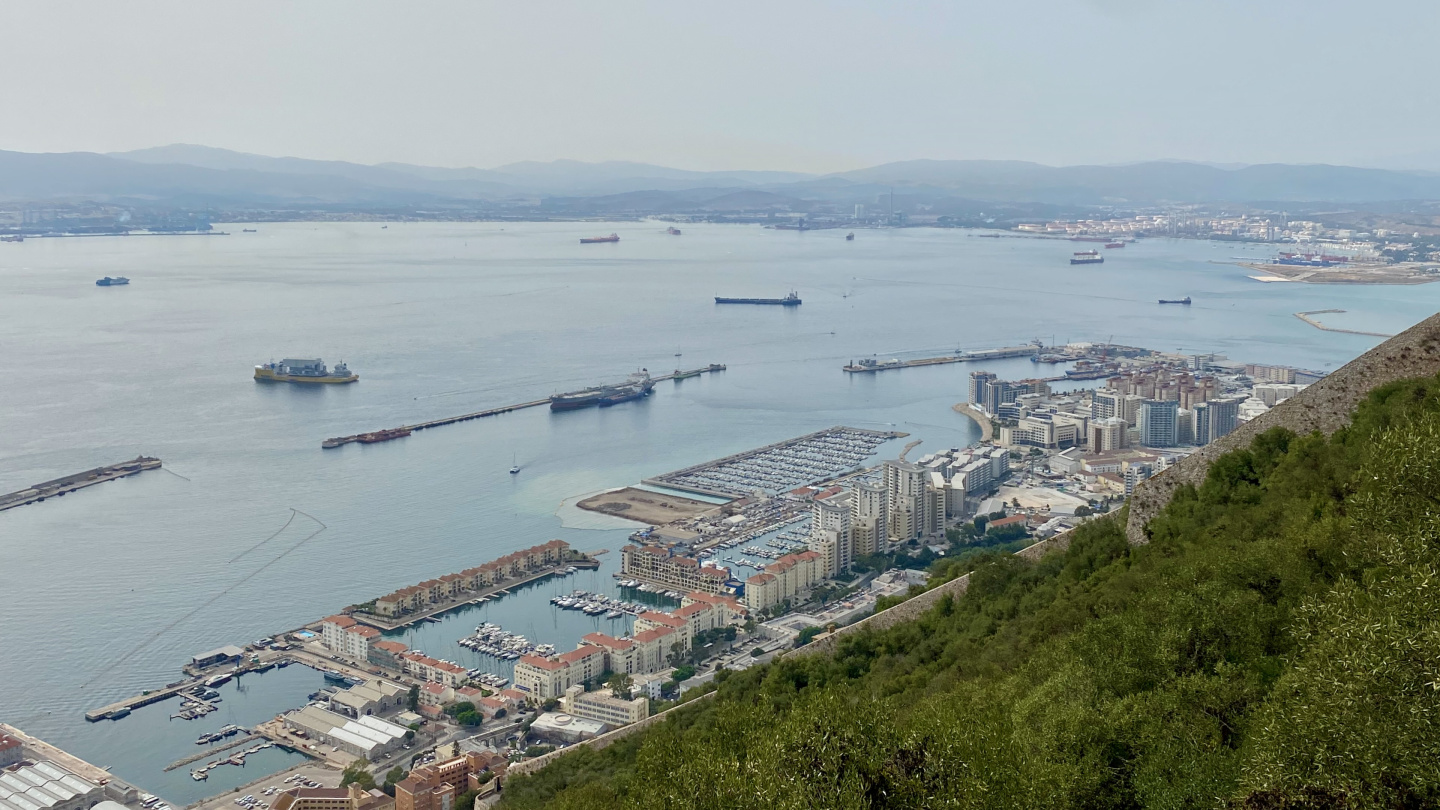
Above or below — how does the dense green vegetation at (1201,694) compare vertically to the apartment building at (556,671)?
above

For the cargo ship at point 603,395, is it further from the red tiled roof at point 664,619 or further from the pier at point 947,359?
the red tiled roof at point 664,619

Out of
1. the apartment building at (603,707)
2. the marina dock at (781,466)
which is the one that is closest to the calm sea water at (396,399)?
the marina dock at (781,466)

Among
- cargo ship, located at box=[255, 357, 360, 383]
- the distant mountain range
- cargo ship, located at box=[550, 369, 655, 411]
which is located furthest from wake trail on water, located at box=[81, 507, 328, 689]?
the distant mountain range

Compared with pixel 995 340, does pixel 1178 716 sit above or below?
above

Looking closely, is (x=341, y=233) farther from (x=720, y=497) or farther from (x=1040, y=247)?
(x=720, y=497)

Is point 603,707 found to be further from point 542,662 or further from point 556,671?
point 542,662

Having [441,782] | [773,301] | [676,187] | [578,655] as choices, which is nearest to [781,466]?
[578,655]

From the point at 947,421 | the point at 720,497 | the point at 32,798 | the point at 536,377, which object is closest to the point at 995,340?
the point at 947,421
